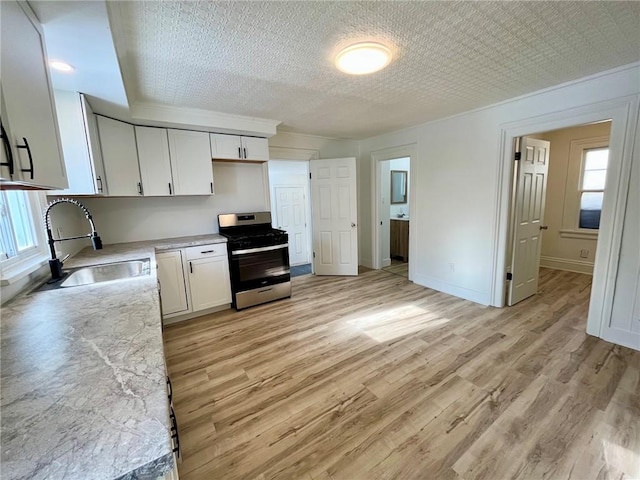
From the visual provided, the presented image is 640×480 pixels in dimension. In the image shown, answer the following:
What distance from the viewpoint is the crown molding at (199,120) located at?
267 cm

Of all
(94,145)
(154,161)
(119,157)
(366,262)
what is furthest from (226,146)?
(366,262)

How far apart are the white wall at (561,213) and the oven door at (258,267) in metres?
4.45

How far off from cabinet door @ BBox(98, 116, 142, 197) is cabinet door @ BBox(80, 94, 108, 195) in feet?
0.25

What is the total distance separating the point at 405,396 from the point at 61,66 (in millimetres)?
3069

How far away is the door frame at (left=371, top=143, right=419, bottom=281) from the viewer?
13.0 ft

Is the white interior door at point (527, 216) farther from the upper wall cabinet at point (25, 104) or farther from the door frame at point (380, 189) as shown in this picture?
the upper wall cabinet at point (25, 104)

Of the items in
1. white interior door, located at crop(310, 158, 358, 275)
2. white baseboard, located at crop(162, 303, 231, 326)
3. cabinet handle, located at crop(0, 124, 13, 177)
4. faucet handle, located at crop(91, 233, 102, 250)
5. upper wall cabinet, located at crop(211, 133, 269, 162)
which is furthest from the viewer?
white interior door, located at crop(310, 158, 358, 275)

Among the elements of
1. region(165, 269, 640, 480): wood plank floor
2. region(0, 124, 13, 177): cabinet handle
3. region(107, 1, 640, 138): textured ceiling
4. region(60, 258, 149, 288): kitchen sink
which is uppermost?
region(107, 1, 640, 138): textured ceiling

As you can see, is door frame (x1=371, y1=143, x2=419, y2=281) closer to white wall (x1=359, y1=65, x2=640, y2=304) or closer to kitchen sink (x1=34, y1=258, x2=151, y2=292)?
white wall (x1=359, y1=65, x2=640, y2=304)

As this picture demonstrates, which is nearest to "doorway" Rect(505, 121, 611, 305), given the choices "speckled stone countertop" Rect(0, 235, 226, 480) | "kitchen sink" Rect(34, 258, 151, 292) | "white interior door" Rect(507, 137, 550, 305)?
"white interior door" Rect(507, 137, 550, 305)

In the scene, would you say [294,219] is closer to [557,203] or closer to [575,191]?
[557,203]

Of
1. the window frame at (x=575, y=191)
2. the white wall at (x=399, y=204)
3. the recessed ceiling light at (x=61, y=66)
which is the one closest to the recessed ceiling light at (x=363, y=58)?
the recessed ceiling light at (x=61, y=66)

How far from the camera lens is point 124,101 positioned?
2.23m

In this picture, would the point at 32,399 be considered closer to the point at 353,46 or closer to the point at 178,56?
the point at 178,56
